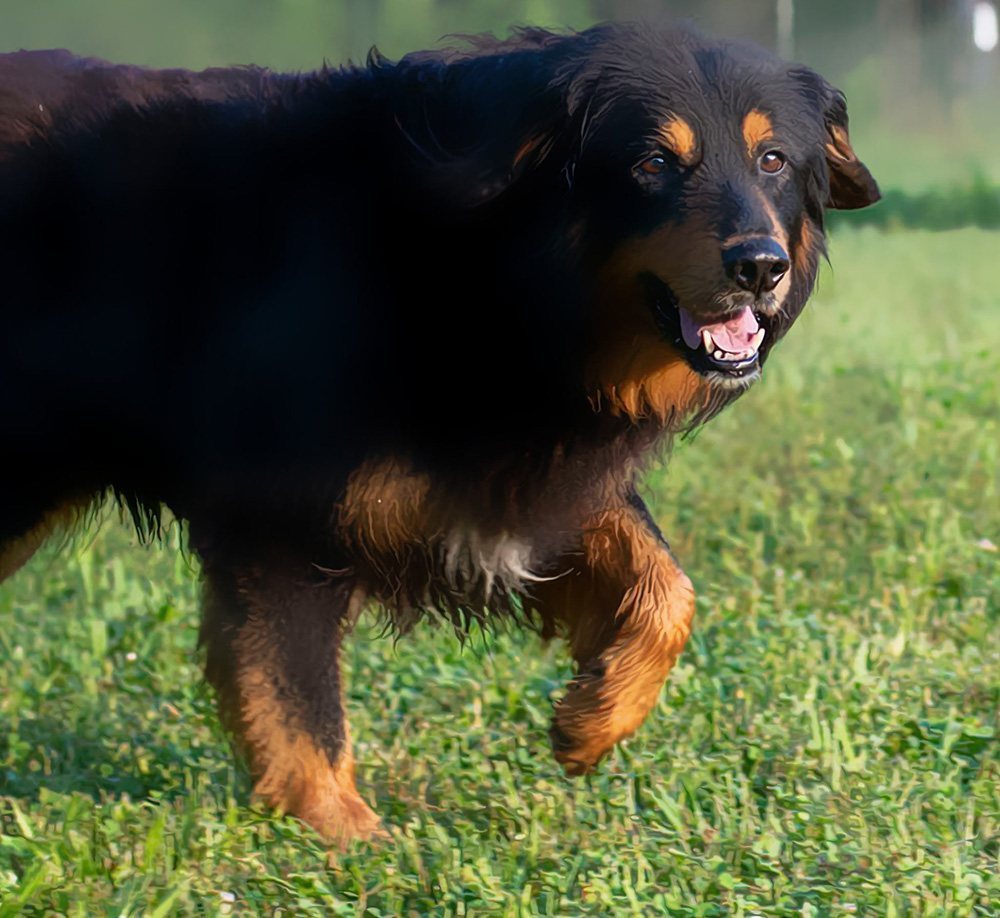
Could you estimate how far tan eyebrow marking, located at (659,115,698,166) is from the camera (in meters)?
3.54

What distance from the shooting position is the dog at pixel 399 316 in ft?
11.8

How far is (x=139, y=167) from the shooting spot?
398 cm

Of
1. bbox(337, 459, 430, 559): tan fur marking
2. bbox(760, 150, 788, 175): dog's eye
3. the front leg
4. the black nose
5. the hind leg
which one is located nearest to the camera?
the black nose

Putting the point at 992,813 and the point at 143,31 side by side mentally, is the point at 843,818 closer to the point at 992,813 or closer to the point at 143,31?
the point at 992,813

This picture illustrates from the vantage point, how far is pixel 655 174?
11.6 ft

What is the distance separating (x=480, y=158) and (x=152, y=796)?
1.74 metres

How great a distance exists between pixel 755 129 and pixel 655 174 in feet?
0.80

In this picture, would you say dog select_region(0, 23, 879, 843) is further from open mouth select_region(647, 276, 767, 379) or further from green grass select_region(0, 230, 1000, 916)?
green grass select_region(0, 230, 1000, 916)

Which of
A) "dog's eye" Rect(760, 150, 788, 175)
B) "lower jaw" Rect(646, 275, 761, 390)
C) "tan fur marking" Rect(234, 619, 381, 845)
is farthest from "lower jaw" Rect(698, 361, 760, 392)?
"tan fur marking" Rect(234, 619, 381, 845)

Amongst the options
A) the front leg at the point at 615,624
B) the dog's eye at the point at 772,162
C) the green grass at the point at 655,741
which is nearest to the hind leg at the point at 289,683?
the green grass at the point at 655,741

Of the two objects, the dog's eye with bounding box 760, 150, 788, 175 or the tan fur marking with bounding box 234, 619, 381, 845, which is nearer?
the dog's eye with bounding box 760, 150, 788, 175

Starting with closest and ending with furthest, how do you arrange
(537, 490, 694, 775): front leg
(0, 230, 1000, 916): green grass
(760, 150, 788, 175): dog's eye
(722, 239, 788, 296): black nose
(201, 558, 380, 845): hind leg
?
(722, 239, 788, 296): black nose < (0, 230, 1000, 916): green grass < (760, 150, 788, 175): dog's eye < (201, 558, 380, 845): hind leg < (537, 490, 694, 775): front leg

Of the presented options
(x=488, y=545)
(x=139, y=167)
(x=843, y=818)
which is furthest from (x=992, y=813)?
(x=139, y=167)

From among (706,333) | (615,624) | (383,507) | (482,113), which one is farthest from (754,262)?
(615,624)
